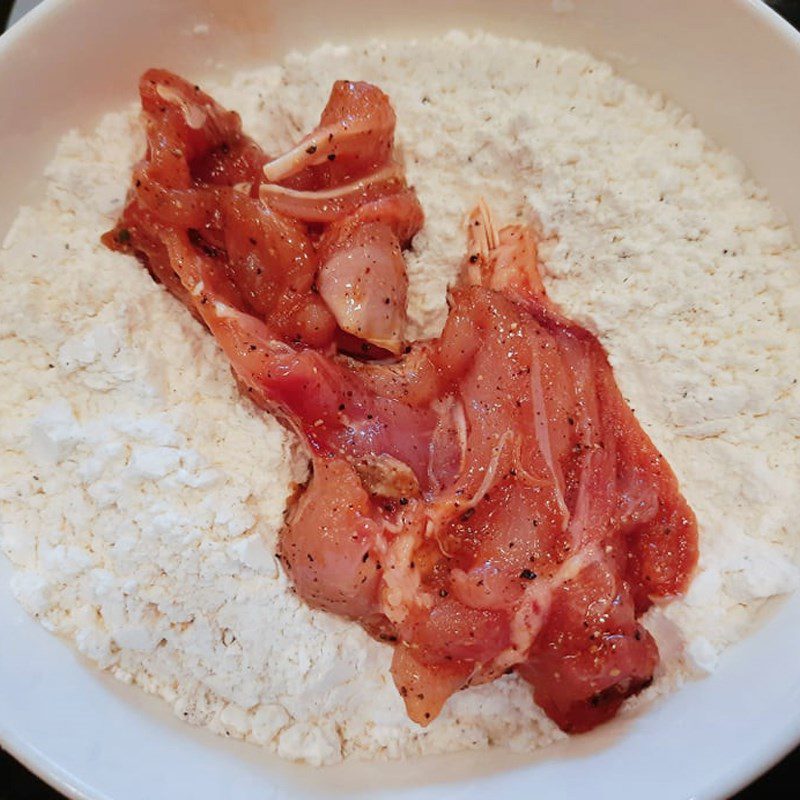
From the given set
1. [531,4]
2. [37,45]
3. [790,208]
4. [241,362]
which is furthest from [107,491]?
[790,208]

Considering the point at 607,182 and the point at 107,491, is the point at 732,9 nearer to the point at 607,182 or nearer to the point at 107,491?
the point at 607,182

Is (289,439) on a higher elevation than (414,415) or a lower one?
lower

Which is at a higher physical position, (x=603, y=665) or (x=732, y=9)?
(x=732, y=9)

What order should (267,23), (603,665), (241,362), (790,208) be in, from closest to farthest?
1. (603,665)
2. (241,362)
3. (790,208)
4. (267,23)
